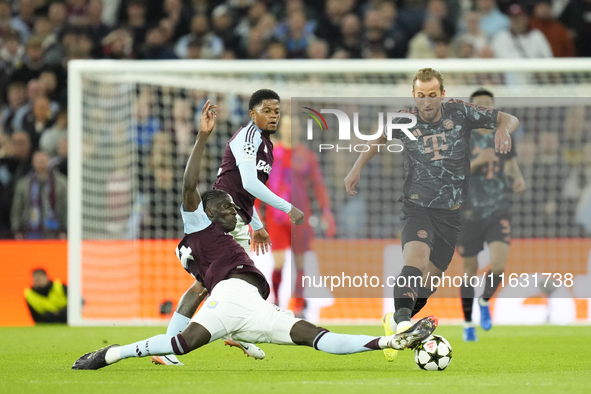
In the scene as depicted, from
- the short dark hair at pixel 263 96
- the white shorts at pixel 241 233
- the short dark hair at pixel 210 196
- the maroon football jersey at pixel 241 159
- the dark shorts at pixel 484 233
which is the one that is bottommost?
the dark shorts at pixel 484 233

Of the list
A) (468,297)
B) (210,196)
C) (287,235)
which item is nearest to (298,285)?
(287,235)

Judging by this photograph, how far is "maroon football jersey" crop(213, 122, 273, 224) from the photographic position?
6.77 meters

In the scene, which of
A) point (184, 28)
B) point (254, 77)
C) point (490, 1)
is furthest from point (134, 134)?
point (490, 1)

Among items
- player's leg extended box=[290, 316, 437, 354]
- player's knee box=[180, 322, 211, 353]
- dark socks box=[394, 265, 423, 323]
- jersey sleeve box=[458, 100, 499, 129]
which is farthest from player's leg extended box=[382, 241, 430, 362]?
player's knee box=[180, 322, 211, 353]

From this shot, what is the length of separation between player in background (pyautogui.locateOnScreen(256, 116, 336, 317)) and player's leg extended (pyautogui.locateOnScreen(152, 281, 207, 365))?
161 inches

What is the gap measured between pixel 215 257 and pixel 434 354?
1.59 metres

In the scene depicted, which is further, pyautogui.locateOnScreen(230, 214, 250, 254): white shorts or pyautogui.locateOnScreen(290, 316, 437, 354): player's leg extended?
pyautogui.locateOnScreen(230, 214, 250, 254): white shorts

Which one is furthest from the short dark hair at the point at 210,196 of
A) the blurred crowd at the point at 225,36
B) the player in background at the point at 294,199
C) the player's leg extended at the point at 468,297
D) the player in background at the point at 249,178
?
the blurred crowd at the point at 225,36

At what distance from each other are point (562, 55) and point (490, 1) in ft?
4.85

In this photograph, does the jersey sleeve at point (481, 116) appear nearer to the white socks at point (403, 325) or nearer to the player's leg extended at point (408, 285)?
the player's leg extended at point (408, 285)

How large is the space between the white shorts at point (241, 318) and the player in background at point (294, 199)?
5137 millimetres

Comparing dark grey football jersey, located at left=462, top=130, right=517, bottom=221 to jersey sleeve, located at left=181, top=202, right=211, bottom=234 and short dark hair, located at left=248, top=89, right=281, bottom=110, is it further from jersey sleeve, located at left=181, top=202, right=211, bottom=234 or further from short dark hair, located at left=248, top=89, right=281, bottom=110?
jersey sleeve, located at left=181, top=202, right=211, bottom=234

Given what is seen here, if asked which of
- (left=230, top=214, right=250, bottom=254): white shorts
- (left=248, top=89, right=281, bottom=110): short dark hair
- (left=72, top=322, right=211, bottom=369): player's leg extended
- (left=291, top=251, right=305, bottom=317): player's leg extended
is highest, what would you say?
(left=248, top=89, right=281, bottom=110): short dark hair

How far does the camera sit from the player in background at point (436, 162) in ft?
22.0
